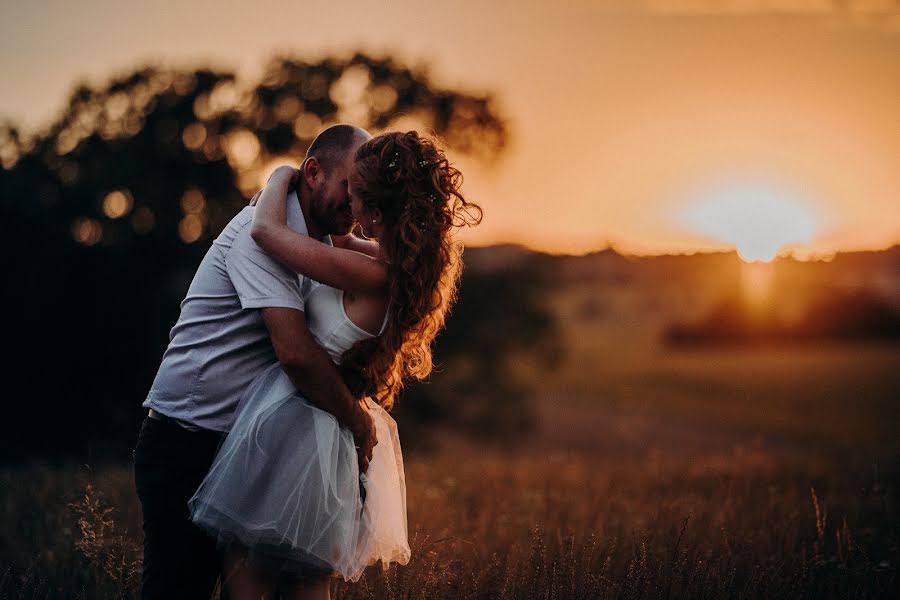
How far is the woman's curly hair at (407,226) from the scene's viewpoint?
9.78ft

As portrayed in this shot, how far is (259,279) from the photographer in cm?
288

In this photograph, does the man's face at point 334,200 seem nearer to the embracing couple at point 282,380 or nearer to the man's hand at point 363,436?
the embracing couple at point 282,380

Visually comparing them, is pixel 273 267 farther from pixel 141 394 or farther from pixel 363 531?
pixel 141 394

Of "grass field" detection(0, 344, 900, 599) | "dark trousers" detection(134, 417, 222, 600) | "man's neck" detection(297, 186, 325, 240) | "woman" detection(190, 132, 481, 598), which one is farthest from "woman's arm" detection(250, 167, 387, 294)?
"grass field" detection(0, 344, 900, 599)

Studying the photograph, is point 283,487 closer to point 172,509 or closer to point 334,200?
point 172,509

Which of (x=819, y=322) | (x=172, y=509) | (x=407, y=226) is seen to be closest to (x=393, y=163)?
(x=407, y=226)

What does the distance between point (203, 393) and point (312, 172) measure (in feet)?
3.03

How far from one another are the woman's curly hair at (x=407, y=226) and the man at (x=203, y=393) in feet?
0.63

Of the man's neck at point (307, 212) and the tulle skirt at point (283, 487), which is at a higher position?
the man's neck at point (307, 212)

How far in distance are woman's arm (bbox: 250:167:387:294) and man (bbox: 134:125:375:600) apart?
0.21 feet

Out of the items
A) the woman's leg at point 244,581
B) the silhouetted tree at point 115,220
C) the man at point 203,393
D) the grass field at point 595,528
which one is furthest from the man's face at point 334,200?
the silhouetted tree at point 115,220

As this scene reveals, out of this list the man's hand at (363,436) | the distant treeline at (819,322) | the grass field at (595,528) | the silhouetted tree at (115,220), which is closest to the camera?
the man's hand at (363,436)

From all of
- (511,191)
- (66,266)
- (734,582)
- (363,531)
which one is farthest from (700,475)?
(66,266)

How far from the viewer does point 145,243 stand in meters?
19.8
